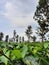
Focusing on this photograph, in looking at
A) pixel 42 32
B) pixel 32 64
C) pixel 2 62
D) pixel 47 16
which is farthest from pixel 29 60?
pixel 42 32

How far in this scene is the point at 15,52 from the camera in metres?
1.31

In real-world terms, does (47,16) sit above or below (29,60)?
above

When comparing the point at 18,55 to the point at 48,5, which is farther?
the point at 48,5

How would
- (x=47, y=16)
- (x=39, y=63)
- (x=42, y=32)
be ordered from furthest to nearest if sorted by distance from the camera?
(x=42, y=32) < (x=47, y=16) < (x=39, y=63)

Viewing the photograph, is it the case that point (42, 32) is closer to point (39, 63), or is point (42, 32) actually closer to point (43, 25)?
point (43, 25)

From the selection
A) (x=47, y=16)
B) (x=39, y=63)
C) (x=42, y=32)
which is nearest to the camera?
(x=39, y=63)

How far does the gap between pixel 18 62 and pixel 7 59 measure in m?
0.08

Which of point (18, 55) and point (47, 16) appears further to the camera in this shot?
→ point (47, 16)

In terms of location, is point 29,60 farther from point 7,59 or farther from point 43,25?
point 43,25

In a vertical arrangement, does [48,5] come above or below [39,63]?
above

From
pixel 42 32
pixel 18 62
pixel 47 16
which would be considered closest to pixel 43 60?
pixel 18 62

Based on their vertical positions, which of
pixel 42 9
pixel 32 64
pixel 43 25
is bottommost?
pixel 32 64

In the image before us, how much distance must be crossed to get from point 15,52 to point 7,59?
0.07 meters

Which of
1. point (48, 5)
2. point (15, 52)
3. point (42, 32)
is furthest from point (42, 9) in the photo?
point (15, 52)
